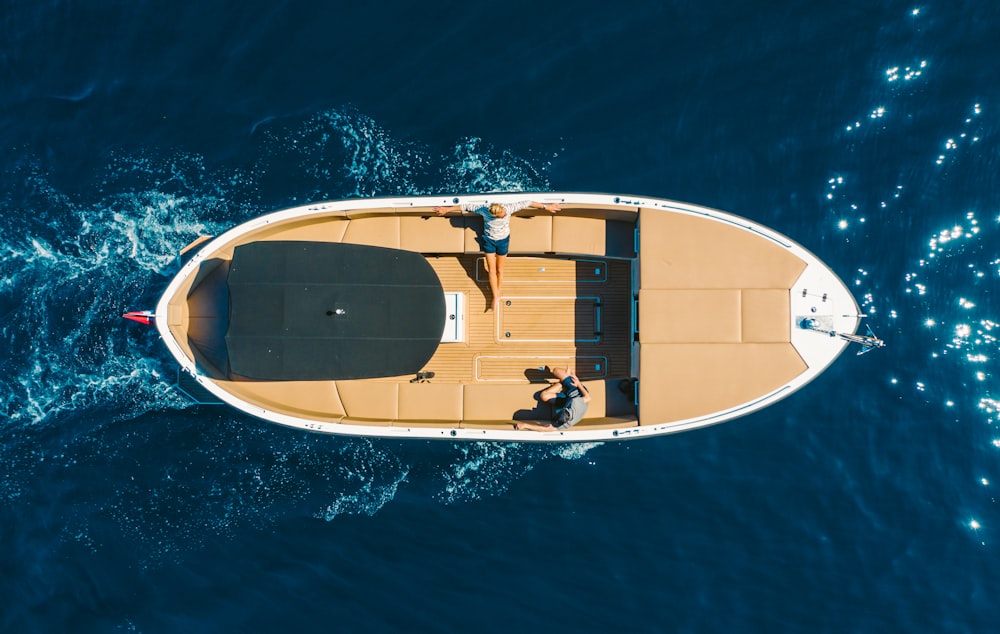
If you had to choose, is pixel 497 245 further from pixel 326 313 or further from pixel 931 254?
pixel 931 254

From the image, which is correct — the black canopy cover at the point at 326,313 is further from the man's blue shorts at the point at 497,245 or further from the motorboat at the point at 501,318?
the man's blue shorts at the point at 497,245

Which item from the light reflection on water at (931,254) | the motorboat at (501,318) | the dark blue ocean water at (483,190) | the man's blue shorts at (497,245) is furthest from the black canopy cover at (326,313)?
the light reflection on water at (931,254)

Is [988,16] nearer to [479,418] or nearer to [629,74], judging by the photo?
[629,74]

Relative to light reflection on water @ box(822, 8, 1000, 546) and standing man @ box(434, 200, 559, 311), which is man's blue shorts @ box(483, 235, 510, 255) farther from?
light reflection on water @ box(822, 8, 1000, 546)

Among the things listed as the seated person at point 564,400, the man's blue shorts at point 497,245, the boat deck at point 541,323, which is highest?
the man's blue shorts at point 497,245

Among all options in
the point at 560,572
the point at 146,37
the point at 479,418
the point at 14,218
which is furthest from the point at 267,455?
the point at 146,37

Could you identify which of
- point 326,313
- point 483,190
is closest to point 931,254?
point 483,190

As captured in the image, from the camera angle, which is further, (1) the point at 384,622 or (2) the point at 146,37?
(2) the point at 146,37
